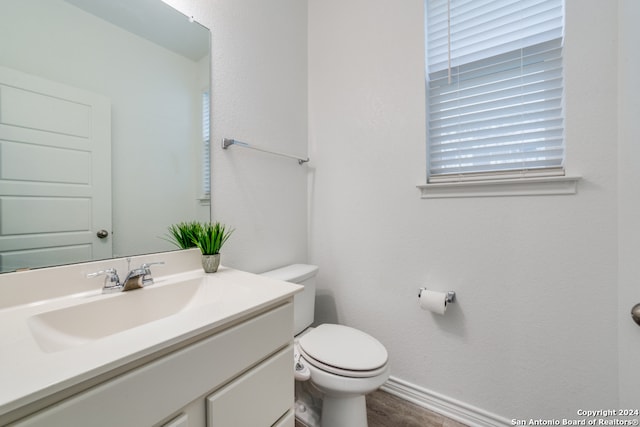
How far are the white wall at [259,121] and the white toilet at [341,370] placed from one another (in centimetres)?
50

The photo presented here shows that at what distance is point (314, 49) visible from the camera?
68.7 inches

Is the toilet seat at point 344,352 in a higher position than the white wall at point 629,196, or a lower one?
lower

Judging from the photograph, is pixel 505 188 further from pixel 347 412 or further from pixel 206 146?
pixel 206 146

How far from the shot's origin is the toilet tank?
134 centimetres

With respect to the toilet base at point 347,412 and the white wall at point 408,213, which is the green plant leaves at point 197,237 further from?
the toilet base at point 347,412

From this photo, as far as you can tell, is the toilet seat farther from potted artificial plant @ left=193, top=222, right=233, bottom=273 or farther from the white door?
the white door

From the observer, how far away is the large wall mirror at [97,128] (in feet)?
2.43

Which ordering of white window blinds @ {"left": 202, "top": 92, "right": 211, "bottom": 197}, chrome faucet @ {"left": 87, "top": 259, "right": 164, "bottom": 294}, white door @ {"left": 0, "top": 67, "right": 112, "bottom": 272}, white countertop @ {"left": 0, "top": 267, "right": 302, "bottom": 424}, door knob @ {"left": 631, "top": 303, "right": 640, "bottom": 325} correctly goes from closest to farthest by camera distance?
white countertop @ {"left": 0, "top": 267, "right": 302, "bottom": 424} < door knob @ {"left": 631, "top": 303, "right": 640, "bottom": 325} < white door @ {"left": 0, "top": 67, "right": 112, "bottom": 272} < chrome faucet @ {"left": 87, "top": 259, "right": 164, "bottom": 294} < white window blinds @ {"left": 202, "top": 92, "right": 211, "bottom": 197}

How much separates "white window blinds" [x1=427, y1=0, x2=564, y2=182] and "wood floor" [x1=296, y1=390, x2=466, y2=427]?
1.21 meters

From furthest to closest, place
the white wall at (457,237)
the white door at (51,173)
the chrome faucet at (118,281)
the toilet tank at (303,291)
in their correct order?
the toilet tank at (303,291) < the white wall at (457,237) < the chrome faucet at (118,281) < the white door at (51,173)

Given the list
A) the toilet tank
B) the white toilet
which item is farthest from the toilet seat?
the toilet tank

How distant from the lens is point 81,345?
58cm

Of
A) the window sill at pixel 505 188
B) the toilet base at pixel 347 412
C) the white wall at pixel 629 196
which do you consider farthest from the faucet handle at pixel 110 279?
the white wall at pixel 629 196

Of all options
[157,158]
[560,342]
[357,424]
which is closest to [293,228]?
[157,158]
